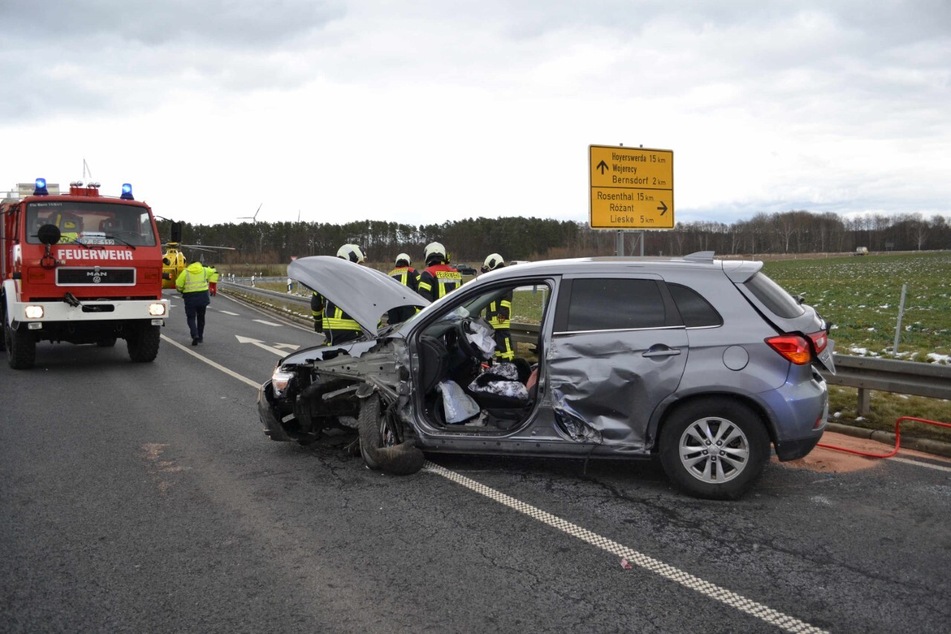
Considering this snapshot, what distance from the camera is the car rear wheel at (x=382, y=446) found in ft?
17.9

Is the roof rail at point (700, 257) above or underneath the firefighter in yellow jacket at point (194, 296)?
above

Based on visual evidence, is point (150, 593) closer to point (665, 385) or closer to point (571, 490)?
point (571, 490)

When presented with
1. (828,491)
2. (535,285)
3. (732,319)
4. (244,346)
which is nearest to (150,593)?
(535,285)

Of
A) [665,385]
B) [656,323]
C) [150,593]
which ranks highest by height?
[656,323]

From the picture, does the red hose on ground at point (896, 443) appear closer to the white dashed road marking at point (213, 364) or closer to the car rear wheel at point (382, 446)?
the car rear wheel at point (382, 446)

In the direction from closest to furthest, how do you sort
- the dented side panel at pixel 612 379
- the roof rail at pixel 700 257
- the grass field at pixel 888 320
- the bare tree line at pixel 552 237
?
the dented side panel at pixel 612 379 → the roof rail at pixel 700 257 → the grass field at pixel 888 320 → the bare tree line at pixel 552 237

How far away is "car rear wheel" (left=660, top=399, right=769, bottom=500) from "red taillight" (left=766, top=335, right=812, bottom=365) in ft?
1.42

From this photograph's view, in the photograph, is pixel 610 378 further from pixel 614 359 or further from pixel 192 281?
pixel 192 281

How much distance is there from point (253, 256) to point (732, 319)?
4954 cm

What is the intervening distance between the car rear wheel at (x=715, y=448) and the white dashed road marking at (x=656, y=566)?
94 cm

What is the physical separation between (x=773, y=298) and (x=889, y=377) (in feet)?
8.24

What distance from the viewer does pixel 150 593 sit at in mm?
3623

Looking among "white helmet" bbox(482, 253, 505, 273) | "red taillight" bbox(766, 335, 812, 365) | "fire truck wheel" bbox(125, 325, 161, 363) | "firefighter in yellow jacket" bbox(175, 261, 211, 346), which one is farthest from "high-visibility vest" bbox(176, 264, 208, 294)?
"red taillight" bbox(766, 335, 812, 365)

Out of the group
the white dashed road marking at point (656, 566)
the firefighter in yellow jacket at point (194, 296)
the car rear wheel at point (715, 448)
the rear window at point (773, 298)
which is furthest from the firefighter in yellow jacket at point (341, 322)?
the firefighter in yellow jacket at point (194, 296)
